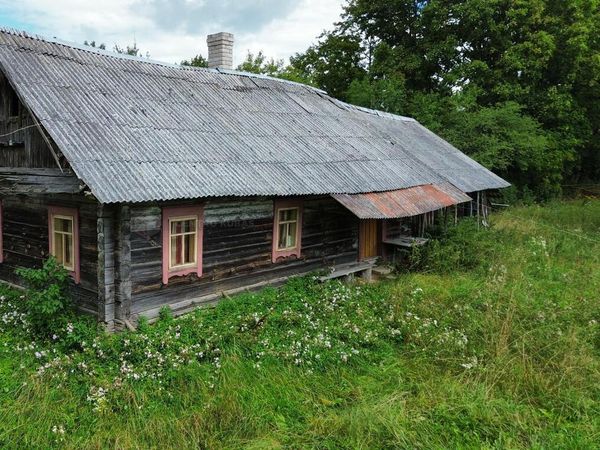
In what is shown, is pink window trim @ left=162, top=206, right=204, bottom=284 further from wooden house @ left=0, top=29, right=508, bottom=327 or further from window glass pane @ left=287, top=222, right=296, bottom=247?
window glass pane @ left=287, top=222, right=296, bottom=247

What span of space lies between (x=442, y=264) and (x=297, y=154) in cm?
437

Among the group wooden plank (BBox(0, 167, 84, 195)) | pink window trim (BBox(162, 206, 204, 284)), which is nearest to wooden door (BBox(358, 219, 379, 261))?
pink window trim (BBox(162, 206, 204, 284))

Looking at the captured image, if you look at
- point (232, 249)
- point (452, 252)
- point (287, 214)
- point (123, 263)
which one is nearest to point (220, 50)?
point (287, 214)

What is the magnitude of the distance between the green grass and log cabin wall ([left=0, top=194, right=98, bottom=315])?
713 millimetres

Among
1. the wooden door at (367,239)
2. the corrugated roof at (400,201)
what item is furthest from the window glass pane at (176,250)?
the wooden door at (367,239)

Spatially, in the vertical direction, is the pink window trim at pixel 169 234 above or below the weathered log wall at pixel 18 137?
below

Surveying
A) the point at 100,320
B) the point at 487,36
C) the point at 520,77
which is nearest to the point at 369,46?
the point at 487,36

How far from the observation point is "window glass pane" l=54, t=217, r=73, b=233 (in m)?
8.16

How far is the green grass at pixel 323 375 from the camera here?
5.48 m

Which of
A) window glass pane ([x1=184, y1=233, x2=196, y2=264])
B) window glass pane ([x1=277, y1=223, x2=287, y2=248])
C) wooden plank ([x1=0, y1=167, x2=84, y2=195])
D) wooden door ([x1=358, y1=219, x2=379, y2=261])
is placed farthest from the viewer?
wooden door ([x1=358, y1=219, x2=379, y2=261])

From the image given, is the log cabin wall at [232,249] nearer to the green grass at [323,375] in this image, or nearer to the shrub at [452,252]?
the green grass at [323,375]

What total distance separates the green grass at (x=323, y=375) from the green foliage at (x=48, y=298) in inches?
10.1

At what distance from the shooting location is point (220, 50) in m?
13.9

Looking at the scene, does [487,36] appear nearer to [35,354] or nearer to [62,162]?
[62,162]
